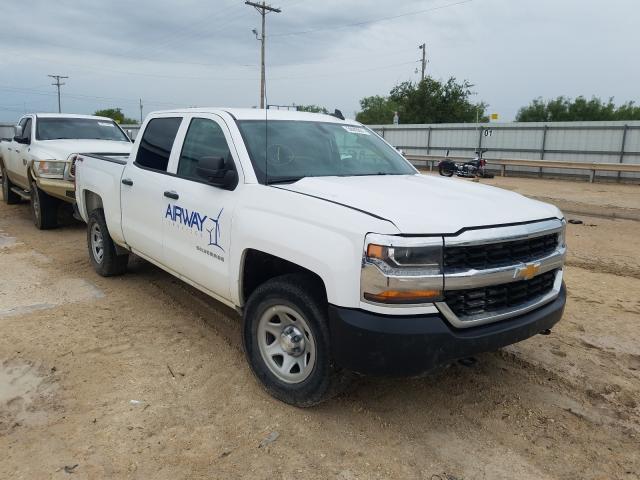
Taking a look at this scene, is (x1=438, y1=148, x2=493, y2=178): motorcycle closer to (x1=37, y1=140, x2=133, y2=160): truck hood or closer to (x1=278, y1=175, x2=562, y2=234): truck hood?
(x1=37, y1=140, x2=133, y2=160): truck hood

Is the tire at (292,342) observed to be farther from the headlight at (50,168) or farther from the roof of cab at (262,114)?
the headlight at (50,168)

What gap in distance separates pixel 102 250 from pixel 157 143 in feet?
6.00

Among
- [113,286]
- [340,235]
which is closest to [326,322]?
[340,235]

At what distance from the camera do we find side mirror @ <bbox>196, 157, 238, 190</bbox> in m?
3.50

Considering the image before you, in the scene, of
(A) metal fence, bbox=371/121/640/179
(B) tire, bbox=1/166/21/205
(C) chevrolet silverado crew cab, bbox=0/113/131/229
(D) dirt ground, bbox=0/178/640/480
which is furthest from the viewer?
(A) metal fence, bbox=371/121/640/179

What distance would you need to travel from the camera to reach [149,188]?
15.3 feet

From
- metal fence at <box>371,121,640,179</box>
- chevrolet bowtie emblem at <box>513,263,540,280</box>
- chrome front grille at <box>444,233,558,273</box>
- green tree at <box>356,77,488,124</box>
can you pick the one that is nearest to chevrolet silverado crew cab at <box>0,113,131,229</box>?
chrome front grille at <box>444,233,558,273</box>

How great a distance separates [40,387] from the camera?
353cm

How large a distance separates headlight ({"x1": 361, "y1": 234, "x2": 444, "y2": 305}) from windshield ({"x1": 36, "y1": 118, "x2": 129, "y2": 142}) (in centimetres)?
840

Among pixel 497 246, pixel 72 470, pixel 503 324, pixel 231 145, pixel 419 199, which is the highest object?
pixel 231 145

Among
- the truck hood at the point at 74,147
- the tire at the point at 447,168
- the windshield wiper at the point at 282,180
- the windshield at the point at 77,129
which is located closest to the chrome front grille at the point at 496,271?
the windshield wiper at the point at 282,180

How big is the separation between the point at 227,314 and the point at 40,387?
5.83 ft

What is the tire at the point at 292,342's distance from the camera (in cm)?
302

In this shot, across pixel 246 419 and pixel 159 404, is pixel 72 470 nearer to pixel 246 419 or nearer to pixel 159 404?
pixel 159 404
